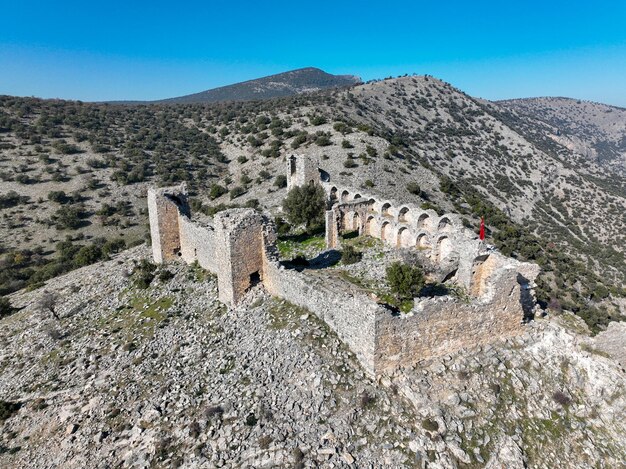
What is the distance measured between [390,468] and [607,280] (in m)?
48.3

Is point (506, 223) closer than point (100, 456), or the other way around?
point (100, 456)

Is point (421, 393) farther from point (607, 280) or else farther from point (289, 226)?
point (607, 280)

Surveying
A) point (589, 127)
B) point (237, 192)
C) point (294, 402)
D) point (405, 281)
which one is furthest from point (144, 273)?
point (589, 127)

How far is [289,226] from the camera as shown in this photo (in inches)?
1099

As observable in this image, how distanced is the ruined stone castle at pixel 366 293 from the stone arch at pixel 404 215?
0.06 m

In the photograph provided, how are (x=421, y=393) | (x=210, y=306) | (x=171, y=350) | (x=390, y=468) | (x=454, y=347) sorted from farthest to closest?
(x=210, y=306) → (x=171, y=350) → (x=454, y=347) → (x=421, y=393) → (x=390, y=468)

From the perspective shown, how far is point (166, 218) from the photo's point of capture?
22375mm

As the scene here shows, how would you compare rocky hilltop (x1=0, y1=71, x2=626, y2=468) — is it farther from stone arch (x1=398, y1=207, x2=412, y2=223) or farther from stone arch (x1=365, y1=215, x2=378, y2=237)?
stone arch (x1=398, y1=207, x2=412, y2=223)

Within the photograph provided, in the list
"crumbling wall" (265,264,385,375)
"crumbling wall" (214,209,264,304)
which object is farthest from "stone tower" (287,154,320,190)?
"crumbling wall" (265,264,385,375)

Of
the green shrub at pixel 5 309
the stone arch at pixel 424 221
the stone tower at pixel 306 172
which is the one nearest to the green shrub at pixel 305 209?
the stone tower at pixel 306 172

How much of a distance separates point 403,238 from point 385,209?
3.44 m

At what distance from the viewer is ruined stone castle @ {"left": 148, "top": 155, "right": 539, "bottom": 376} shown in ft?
41.4

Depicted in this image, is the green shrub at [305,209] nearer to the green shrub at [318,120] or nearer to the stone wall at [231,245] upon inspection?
the stone wall at [231,245]

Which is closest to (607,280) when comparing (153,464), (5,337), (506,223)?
(506,223)
